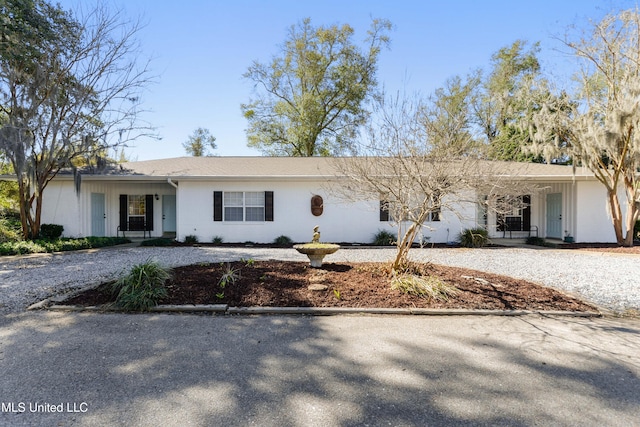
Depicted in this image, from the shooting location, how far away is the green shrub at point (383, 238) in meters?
12.2

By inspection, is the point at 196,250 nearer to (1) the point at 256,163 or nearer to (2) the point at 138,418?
(1) the point at 256,163

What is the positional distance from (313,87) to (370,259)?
18.4m

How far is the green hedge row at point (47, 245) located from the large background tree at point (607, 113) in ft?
54.4

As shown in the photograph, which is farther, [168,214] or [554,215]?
[168,214]

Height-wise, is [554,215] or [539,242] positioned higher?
[554,215]

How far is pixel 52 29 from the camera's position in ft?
36.6

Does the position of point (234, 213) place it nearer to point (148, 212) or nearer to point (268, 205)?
point (268, 205)

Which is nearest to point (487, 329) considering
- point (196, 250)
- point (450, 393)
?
point (450, 393)

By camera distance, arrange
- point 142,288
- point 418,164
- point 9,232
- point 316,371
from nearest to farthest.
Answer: point 316,371 → point 142,288 → point 418,164 → point 9,232

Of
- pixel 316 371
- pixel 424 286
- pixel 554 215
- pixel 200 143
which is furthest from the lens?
pixel 200 143

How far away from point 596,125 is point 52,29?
1853 cm

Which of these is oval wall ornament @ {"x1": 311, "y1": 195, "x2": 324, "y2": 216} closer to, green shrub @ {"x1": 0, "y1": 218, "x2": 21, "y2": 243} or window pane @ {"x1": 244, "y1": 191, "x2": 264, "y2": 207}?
window pane @ {"x1": 244, "y1": 191, "x2": 264, "y2": 207}

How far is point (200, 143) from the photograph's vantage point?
39.4 meters

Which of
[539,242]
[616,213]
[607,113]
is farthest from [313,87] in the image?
[616,213]
